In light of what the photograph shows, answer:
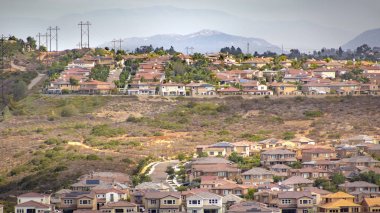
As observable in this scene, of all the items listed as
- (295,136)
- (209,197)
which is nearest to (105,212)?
(209,197)

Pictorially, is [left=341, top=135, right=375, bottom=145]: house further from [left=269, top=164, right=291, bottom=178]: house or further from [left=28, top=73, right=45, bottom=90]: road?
[left=28, top=73, right=45, bottom=90]: road

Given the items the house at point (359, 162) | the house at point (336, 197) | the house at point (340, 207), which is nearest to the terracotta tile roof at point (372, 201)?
the house at point (340, 207)

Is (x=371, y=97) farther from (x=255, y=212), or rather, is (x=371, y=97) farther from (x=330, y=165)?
(x=255, y=212)

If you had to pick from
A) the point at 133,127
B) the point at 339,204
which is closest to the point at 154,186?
the point at 339,204

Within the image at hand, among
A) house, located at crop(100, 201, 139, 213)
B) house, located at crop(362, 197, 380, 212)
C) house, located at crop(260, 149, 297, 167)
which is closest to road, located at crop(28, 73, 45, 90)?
house, located at crop(260, 149, 297, 167)

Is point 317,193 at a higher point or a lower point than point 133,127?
lower

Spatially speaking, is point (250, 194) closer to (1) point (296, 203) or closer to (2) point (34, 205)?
(1) point (296, 203)
